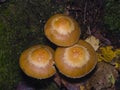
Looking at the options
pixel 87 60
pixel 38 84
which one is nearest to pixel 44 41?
pixel 38 84

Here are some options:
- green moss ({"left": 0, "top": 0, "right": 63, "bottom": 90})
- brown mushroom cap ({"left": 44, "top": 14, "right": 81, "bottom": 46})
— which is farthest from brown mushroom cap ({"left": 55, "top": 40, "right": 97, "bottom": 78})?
green moss ({"left": 0, "top": 0, "right": 63, "bottom": 90})

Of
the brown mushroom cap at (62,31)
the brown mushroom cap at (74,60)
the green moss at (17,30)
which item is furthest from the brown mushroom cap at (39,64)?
the green moss at (17,30)

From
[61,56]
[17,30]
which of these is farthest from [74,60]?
[17,30]

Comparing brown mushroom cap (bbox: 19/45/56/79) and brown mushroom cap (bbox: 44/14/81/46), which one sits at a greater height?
brown mushroom cap (bbox: 44/14/81/46)

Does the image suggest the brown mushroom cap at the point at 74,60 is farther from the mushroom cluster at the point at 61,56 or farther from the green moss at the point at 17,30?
the green moss at the point at 17,30

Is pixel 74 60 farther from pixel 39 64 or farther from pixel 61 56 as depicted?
pixel 39 64

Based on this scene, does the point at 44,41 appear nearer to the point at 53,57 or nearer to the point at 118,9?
the point at 53,57

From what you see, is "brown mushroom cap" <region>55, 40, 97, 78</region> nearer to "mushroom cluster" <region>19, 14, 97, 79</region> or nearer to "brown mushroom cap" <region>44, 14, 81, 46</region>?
"mushroom cluster" <region>19, 14, 97, 79</region>
